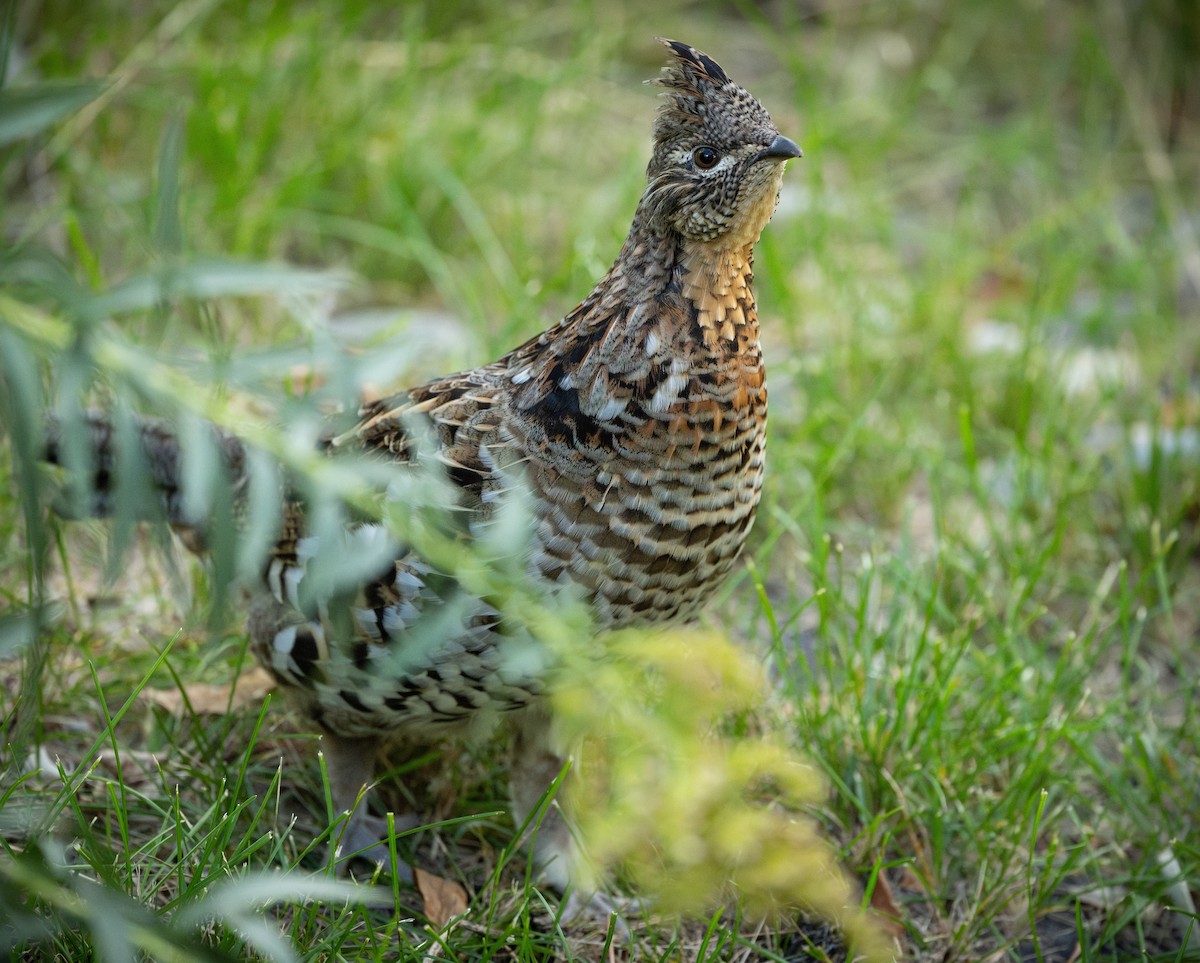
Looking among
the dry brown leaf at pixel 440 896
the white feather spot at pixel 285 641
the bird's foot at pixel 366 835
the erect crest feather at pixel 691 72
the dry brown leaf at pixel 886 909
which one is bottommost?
the bird's foot at pixel 366 835

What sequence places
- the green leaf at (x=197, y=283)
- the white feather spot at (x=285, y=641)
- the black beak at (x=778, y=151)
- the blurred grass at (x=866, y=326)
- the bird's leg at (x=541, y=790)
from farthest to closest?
the blurred grass at (x=866, y=326) → the bird's leg at (x=541, y=790) → the white feather spot at (x=285, y=641) → the black beak at (x=778, y=151) → the green leaf at (x=197, y=283)

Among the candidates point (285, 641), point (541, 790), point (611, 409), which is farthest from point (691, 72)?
point (541, 790)

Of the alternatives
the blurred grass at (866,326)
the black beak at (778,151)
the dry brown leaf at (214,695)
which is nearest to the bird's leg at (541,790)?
the blurred grass at (866,326)

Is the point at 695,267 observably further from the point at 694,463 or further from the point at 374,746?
the point at 374,746

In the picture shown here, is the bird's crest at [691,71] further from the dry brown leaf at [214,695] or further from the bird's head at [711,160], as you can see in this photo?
the dry brown leaf at [214,695]

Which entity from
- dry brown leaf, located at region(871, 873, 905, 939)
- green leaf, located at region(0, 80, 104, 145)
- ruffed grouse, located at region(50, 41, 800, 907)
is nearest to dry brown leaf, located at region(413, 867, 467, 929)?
ruffed grouse, located at region(50, 41, 800, 907)

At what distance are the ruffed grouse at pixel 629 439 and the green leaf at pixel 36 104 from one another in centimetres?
84

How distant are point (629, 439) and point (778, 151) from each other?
51 centimetres

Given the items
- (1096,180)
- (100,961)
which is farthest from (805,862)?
(1096,180)

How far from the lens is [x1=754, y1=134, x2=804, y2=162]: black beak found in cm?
192

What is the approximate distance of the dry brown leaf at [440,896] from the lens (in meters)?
2.19

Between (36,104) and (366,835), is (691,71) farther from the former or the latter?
(366,835)

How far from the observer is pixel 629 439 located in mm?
1948

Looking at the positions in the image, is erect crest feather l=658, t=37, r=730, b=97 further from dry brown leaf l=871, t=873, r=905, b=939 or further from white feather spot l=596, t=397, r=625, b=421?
dry brown leaf l=871, t=873, r=905, b=939
